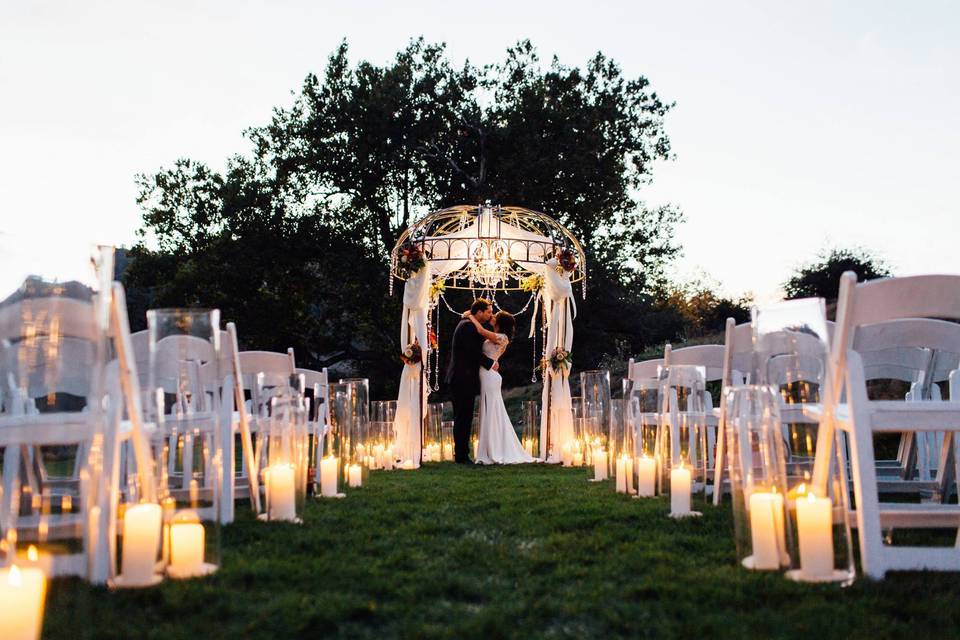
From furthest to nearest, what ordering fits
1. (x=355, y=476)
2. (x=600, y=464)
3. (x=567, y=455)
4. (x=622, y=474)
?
1. (x=567, y=455)
2. (x=600, y=464)
3. (x=355, y=476)
4. (x=622, y=474)

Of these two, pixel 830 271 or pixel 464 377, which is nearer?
pixel 464 377

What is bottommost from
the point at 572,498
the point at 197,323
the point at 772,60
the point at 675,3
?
the point at 572,498

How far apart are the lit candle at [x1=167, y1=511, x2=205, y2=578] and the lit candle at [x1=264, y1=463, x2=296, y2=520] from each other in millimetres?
1254

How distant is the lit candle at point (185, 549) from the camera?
118 inches

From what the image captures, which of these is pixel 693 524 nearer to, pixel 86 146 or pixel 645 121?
pixel 86 146

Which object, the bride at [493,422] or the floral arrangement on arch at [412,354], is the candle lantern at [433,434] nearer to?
the bride at [493,422]

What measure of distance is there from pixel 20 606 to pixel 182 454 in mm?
1343

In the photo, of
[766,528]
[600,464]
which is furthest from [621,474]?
[766,528]

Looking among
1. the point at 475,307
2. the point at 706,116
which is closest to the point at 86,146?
the point at 475,307

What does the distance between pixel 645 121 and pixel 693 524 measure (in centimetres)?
1658

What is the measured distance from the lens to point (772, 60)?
14070 millimetres

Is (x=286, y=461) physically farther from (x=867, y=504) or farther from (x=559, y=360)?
(x=559, y=360)

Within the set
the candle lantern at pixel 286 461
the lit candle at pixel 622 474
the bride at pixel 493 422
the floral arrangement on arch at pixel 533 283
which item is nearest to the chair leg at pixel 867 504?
the candle lantern at pixel 286 461

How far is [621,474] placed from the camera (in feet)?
19.2
